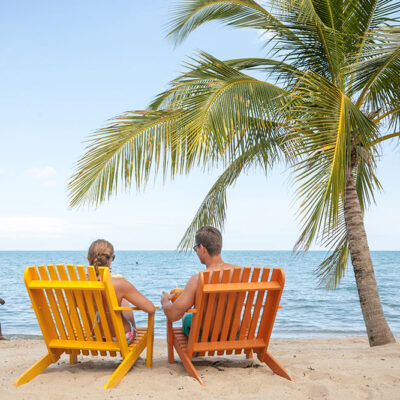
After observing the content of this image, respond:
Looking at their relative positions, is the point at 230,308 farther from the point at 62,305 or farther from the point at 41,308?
the point at 41,308

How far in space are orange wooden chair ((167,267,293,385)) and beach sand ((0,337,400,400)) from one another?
0.57 feet

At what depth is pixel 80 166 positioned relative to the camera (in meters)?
5.74

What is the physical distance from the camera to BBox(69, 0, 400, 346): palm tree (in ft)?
15.7

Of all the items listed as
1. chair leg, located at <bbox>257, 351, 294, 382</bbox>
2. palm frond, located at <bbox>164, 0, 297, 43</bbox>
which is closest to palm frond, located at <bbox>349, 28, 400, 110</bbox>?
palm frond, located at <bbox>164, 0, 297, 43</bbox>

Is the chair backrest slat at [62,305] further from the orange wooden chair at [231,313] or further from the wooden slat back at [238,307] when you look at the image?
the wooden slat back at [238,307]

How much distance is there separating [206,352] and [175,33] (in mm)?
5628

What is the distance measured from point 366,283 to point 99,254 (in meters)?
3.63

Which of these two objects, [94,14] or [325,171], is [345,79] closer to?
[325,171]

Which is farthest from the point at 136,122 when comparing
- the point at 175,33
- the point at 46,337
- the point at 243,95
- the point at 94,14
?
the point at 94,14

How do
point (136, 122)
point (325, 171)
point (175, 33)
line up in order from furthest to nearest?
point (175, 33) < point (136, 122) < point (325, 171)

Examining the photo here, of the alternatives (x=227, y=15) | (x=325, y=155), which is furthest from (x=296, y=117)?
(x=227, y=15)

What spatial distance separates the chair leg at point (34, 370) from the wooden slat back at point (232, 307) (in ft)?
3.94

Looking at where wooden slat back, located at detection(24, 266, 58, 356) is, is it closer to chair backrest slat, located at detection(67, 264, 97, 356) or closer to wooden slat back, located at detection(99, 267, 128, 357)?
chair backrest slat, located at detection(67, 264, 97, 356)

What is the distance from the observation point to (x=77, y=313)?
3.62 m
